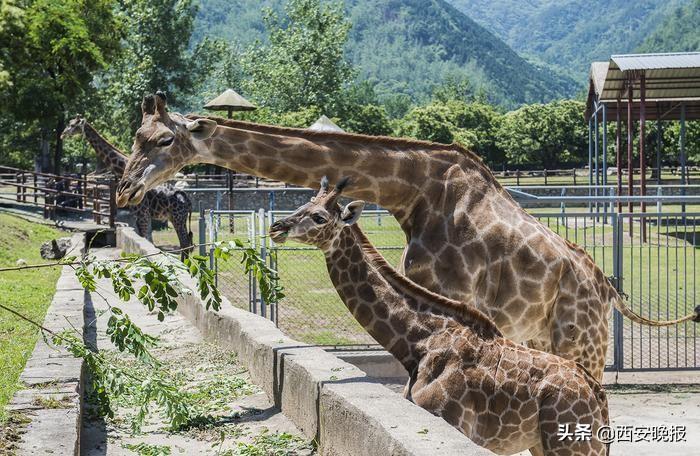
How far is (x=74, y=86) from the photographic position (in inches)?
1305

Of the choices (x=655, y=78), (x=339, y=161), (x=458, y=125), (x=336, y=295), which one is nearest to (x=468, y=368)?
(x=339, y=161)

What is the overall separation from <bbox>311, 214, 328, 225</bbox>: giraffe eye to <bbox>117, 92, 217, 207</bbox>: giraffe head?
1.20 m

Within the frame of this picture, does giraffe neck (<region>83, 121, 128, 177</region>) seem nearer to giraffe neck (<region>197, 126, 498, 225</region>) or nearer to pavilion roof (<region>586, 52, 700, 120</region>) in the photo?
pavilion roof (<region>586, 52, 700, 120</region>)

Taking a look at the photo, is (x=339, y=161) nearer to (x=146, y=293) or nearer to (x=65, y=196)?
(x=146, y=293)

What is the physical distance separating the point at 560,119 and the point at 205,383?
74.7m

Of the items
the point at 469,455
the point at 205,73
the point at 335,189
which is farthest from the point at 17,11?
the point at 469,455

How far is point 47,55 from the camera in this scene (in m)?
32.3

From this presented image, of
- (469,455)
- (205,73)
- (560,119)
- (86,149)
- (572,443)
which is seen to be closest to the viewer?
(469,455)

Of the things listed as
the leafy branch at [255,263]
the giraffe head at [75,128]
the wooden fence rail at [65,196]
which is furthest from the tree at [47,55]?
the leafy branch at [255,263]

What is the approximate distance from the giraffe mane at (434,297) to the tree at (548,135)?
250 feet

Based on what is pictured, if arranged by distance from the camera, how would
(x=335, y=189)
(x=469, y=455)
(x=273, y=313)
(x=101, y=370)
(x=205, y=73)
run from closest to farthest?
(x=469, y=455), (x=335, y=189), (x=101, y=370), (x=273, y=313), (x=205, y=73)

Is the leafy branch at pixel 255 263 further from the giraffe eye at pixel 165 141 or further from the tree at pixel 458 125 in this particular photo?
the tree at pixel 458 125

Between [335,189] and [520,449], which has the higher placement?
[335,189]

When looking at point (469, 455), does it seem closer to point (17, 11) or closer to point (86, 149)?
point (17, 11)
